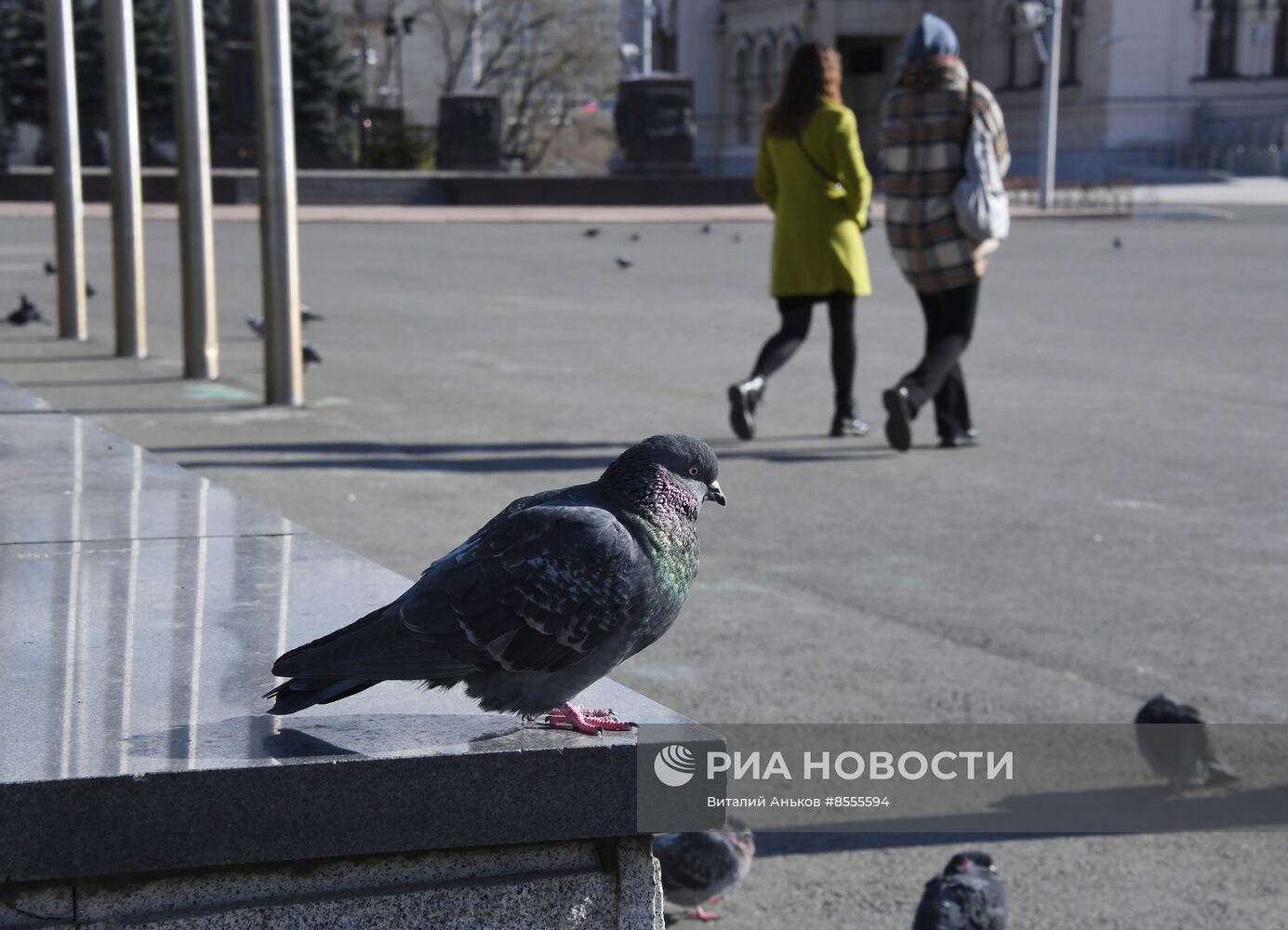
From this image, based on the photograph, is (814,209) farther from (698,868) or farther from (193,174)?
(698,868)

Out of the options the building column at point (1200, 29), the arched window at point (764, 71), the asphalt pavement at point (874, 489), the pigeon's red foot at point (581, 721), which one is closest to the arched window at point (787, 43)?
the arched window at point (764, 71)

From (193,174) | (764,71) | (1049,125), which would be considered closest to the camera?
(193,174)

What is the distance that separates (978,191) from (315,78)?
52.8m

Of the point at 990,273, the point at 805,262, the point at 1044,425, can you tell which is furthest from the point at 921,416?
the point at 990,273

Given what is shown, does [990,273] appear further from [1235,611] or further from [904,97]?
[1235,611]

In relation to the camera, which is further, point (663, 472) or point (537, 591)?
point (663, 472)

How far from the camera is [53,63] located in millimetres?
13453

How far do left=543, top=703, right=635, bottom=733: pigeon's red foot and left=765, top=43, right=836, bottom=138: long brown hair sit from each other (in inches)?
284

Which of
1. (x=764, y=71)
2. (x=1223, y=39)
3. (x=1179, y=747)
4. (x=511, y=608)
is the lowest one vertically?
(x=1179, y=747)

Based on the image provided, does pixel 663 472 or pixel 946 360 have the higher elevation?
pixel 663 472

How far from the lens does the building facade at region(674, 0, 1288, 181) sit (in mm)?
63656

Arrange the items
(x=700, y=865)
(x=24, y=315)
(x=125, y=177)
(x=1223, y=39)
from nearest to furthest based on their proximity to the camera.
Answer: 1. (x=700, y=865)
2. (x=125, y=177)
3. (x=24, y=315)
4. (x=1223, y=39)

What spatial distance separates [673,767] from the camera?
257 cm

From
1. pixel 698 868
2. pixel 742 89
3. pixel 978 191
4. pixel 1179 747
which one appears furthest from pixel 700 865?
pixel 742 89
